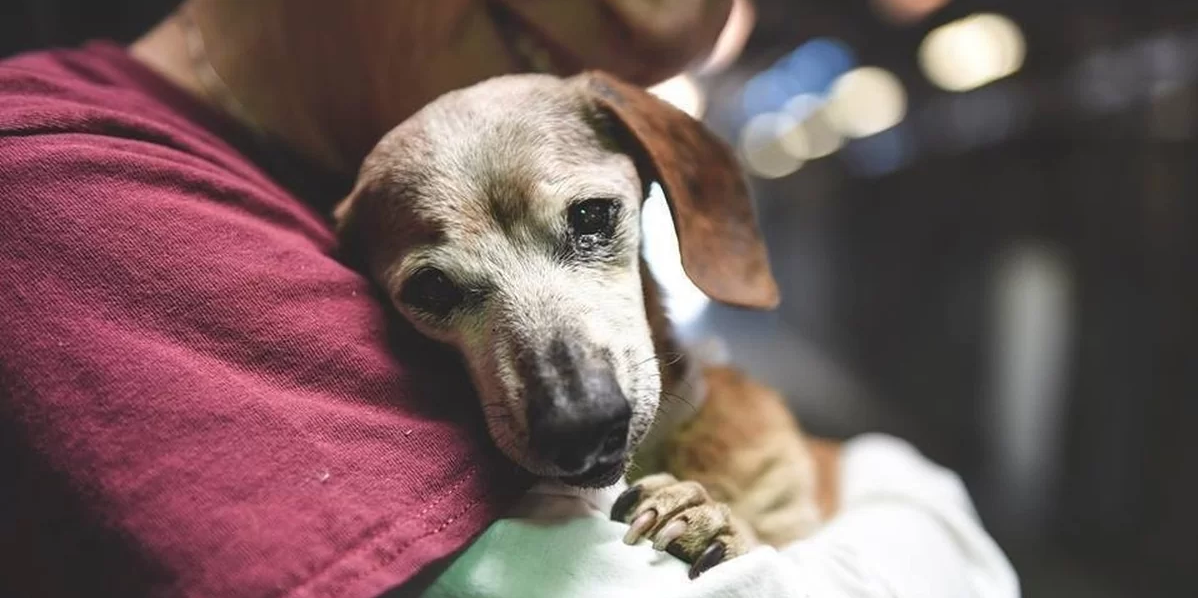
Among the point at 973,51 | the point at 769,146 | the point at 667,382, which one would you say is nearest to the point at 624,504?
the point at 667,382

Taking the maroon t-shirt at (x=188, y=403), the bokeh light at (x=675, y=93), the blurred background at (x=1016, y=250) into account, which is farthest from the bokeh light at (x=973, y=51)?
the maroon t-shirt at (x=188, y=403)

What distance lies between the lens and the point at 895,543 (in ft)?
3.59

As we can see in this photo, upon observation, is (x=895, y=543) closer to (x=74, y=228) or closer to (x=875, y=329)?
(x=74, y=228)

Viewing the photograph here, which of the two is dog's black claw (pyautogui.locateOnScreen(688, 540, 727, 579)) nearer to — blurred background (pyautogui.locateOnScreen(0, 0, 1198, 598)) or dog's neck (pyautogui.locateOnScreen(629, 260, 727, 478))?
dog's neck (pyautogui.locateOnScreen(629, 260, 727, 478))

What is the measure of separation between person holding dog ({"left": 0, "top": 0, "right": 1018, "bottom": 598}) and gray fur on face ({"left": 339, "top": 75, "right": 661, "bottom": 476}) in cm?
6

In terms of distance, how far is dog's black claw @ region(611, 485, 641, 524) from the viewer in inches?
39.0

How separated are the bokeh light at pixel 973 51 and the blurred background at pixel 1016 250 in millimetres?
19

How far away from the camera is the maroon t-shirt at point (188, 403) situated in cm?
78

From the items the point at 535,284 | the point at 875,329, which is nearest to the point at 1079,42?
the point at 875,329

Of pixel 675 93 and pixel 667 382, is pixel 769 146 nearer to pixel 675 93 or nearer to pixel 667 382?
pixel 675 93

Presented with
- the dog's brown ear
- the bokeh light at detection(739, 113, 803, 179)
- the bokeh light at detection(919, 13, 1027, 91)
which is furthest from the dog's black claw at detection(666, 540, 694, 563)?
the bokeh light at detection(739, 113, 803, 179)

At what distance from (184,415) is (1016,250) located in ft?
18.8

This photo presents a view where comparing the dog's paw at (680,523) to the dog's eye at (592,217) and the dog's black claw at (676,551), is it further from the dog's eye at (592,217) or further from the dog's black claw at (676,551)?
the dog's eye at (592,217)

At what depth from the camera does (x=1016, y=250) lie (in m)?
5.82
